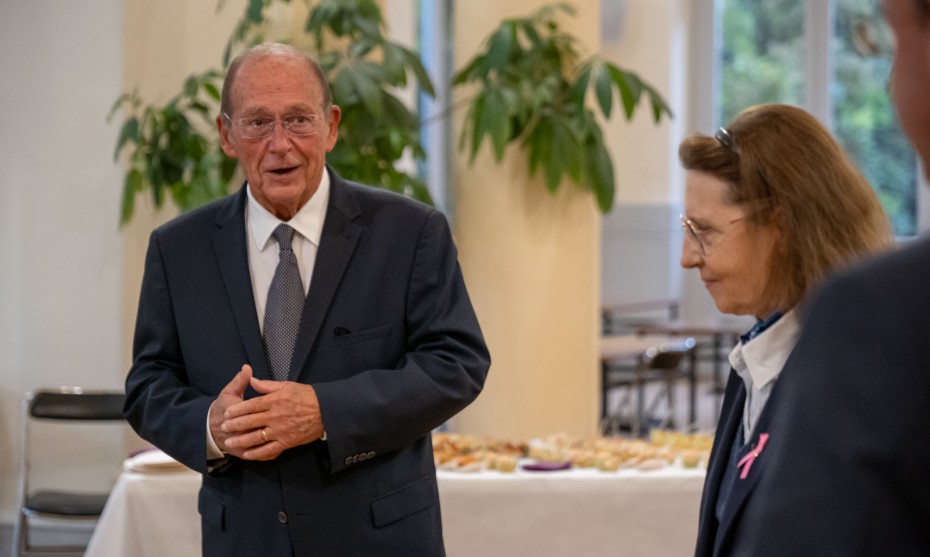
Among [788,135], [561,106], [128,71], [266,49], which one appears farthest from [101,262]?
[788,135]

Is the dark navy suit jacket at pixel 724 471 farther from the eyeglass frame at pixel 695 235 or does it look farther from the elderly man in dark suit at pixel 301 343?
the elderly man in dark suit at pixel 301 343

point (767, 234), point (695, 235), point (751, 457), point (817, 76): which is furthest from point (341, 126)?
point (817, 76)

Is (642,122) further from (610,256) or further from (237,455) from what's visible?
(237,455)

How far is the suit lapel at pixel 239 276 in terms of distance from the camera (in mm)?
2262

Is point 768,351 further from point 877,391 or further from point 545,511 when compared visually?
point 545,511

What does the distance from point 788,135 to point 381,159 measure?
10.7 feet

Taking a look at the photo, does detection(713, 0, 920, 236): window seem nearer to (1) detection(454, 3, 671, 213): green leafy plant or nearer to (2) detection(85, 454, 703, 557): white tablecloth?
(1) detection(454, 3, 671, 213): green leafy plant

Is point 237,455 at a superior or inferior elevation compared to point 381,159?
inferior

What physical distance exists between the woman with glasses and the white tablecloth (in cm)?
183

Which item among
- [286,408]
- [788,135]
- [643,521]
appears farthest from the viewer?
[643,521]

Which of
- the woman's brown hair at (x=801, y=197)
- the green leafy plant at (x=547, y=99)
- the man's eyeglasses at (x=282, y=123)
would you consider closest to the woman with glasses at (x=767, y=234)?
A: the woman's brown hair at (x=801, y=197)

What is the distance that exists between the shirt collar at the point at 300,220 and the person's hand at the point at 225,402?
0.30 metres

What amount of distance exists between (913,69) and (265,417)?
1.58 m

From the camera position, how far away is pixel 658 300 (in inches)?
472
